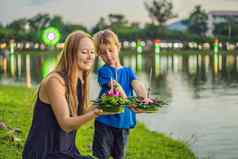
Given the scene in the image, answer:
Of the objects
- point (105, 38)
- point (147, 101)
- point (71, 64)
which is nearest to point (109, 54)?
point (105, 38)

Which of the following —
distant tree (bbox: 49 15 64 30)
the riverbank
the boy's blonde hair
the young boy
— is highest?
distant tree (bbox: 49 15 64 30)

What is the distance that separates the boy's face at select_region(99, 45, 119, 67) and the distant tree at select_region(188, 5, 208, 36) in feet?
370

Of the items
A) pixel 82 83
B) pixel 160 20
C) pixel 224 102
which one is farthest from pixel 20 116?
pixel 160 20

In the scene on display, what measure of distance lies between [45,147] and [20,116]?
7.81 metres

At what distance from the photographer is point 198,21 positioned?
118688 mm

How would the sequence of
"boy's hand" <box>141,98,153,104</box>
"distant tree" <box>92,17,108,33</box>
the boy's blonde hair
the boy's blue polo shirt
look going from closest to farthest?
"boy's hand" <box>141,98,153,104</box> → the boy's blonde hair → the boy's blue polo shirt → "distant tree" <box>92,17,108,33</box>

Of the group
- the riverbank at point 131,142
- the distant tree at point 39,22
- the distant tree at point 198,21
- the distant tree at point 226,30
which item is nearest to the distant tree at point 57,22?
the distant tree at point 39,22

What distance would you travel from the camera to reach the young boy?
541cm

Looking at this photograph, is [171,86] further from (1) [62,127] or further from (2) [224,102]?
(1) [62,127]

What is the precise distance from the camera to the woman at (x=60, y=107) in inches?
150

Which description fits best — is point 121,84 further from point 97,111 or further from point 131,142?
point 131,142

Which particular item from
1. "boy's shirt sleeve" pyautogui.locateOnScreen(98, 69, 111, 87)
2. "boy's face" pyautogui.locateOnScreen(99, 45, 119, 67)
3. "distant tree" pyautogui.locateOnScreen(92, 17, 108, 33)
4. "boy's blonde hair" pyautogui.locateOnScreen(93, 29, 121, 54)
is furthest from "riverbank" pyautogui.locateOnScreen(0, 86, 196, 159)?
"distant tree" pyautogui.locateOnScreen(92, 17, 108, 33)

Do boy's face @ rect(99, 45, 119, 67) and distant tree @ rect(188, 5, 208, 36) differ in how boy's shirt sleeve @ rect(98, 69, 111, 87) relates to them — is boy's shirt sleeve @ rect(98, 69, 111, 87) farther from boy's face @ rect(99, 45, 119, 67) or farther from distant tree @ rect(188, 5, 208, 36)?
distant tree @ rect(188, 5, 208, 36)

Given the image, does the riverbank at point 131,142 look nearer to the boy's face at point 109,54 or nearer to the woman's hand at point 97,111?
the boy's face at point 109,54
